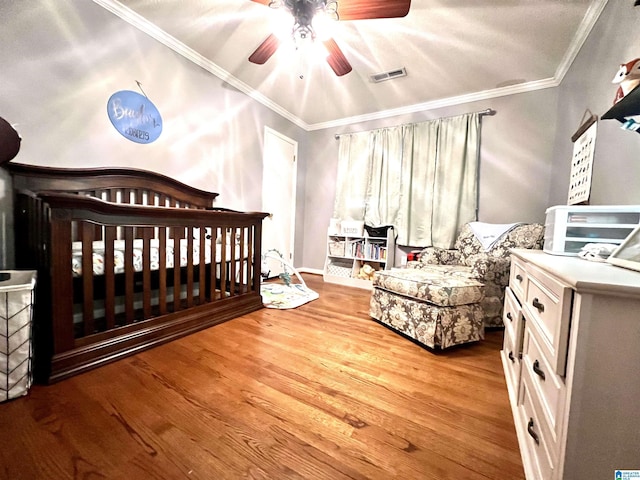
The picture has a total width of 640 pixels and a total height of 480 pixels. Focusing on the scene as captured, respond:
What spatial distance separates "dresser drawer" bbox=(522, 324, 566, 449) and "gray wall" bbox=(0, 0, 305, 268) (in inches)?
105

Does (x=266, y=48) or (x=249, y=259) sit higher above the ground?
(x=266, y=48)

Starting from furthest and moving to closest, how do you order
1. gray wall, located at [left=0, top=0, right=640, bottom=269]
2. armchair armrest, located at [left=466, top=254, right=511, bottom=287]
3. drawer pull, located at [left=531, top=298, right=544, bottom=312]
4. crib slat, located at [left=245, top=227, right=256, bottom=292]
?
crib slat, located at [left=245, top=227, right=256, bottom=292]
armchair armrest, located at [left=466, top=254, right=511, bottom=287]
gray wall, located at [left=0, top=0, right=640, bottom=269]
drawer pull, located at [left=531, top=298, right=544, bottom=312]

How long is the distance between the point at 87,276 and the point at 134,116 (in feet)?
4.86

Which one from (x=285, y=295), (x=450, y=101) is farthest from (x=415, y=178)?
(x=285, y=295)

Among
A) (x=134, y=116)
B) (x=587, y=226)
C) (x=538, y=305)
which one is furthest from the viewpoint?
(x=134, y=116)

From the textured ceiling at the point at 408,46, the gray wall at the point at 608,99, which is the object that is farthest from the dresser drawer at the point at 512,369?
the textured ceiling at the point at 408,46

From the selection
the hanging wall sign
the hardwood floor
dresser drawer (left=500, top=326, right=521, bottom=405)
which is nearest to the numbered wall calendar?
dresser drawer (left=500, top=326, right=521, bottom=405)

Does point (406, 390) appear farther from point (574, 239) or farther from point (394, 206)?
point (394, 206)

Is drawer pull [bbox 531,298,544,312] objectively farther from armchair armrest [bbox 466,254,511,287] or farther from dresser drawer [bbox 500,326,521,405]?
armchair armrest [bbox 466,254,511,287]

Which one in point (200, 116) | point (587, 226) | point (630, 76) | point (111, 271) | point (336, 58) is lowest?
point (111, 271)

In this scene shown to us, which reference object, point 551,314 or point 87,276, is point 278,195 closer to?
point 87,276

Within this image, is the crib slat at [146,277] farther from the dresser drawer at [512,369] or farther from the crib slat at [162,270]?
the dresser drawer at [512,369]

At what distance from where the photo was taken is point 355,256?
3.33m

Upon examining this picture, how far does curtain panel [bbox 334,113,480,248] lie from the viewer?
2857 millimetres
